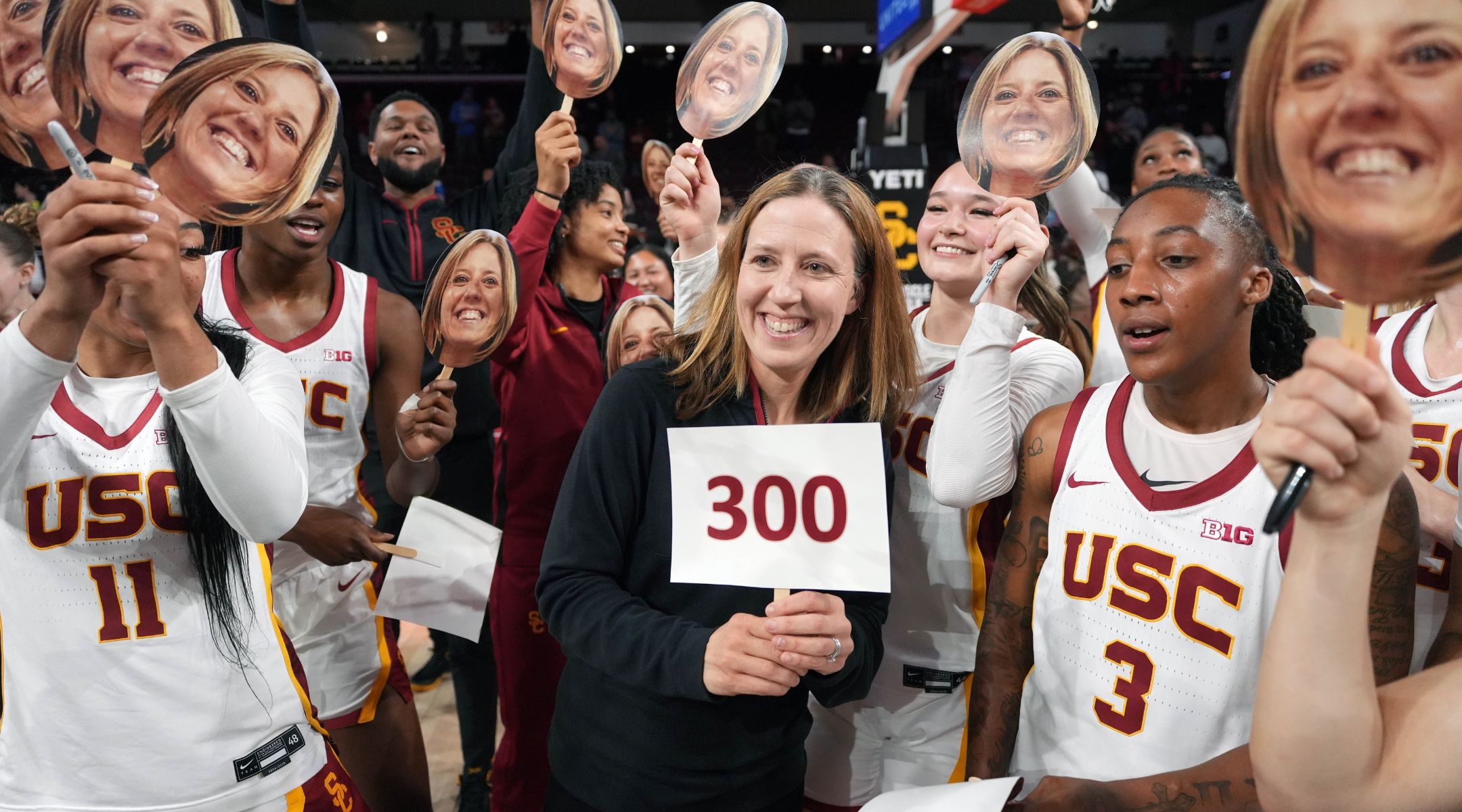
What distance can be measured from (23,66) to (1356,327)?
1.62 m

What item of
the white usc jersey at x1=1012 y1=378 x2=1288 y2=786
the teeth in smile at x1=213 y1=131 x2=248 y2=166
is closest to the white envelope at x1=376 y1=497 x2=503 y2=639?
the teeth in smile at x1=213 y1=131 x2=248 y2=166

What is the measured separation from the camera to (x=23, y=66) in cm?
123

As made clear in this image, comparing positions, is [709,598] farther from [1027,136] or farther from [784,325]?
[1027,136]

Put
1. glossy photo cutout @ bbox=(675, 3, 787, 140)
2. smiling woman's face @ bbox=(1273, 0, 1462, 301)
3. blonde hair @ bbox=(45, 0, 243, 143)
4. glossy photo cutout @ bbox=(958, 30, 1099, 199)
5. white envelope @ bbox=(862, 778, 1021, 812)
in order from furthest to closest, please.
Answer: glossy photo cutout @ bbox=(675, 3, 787, 140) < glossy photo cutout @ bbox=(958, 30, 1099, 199) < white envelope @ bbox=(862, 778, 1021, 812) < blonde hair @ bbox=(45, 0, 243, 143) < smiling woman's face @ bbox=(1273, 0, 1462, 301)

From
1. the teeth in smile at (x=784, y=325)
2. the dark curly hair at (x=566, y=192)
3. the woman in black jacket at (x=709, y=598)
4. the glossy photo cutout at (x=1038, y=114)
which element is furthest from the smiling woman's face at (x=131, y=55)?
the dark curly hair at (x=566, y=192)

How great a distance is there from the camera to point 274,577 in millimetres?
2209

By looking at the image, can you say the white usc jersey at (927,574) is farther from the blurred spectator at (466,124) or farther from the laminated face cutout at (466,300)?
the blurred spectator at (466,124)

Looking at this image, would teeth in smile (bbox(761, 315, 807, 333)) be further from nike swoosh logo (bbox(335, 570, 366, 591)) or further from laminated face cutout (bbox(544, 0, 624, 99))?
nike swoosh logo (bbox(335, 570, 366, 591))

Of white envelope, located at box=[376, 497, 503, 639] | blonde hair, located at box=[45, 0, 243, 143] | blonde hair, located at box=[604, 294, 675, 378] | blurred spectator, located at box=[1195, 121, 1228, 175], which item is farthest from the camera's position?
blurred spectator, located at box=[1195, 121, 1228, 175]

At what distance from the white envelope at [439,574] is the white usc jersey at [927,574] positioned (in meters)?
0.95

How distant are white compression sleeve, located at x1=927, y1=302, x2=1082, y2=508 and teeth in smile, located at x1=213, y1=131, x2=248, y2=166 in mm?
1166

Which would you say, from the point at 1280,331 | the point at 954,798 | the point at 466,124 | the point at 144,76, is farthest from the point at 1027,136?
the point at 466,124

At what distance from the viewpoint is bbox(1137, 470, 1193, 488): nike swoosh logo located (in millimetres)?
1437

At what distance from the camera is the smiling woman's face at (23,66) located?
1.23 metres
